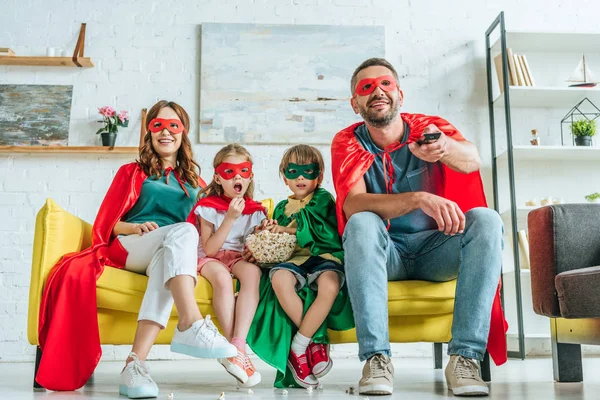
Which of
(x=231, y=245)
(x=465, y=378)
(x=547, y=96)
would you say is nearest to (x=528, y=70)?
(x=547, y=96)

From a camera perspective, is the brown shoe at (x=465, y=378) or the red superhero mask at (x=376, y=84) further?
the red superhero mask at (x=376, y=84)

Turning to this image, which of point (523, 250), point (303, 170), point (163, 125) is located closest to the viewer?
point (303, 170)

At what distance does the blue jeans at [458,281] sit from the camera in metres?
1.82

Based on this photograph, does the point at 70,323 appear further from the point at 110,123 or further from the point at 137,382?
the point at 110,123

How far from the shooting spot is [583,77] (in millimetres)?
3832

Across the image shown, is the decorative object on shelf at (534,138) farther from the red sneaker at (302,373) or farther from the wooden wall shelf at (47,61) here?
the wooden wall shelf at (47,61)

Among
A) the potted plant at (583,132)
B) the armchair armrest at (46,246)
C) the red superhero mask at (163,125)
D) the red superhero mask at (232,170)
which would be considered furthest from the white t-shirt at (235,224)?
the potted plant at (583,132)

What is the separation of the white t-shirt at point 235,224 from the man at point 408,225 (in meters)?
0.42

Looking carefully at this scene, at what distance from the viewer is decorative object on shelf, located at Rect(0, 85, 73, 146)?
12.4ft

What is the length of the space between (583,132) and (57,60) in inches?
122

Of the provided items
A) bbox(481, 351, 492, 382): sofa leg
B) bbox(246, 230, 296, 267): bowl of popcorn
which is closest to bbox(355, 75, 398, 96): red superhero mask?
bbox(246, 230, 296, 267): bowl of popcorn

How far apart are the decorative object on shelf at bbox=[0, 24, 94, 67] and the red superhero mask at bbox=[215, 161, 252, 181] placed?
1799 mm

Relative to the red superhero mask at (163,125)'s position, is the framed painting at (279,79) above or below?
above

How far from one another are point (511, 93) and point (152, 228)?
244cm
